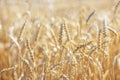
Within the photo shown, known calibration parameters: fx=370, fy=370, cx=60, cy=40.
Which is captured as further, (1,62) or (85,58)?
(1,62)

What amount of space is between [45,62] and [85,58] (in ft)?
0.59

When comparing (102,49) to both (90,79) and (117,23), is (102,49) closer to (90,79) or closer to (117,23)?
(90,79)

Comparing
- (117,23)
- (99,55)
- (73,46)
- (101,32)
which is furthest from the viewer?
(117,23)

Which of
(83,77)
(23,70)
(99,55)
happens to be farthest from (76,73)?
(23,70)

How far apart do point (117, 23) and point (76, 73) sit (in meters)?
0.88

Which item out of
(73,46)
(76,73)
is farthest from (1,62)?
(76,73)

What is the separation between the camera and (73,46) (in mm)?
1733

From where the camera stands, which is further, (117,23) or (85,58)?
(117,23)

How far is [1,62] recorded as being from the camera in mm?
2354

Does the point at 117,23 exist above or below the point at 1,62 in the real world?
above

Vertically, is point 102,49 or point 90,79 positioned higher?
point 102,49

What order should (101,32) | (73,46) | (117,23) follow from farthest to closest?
(117,23) → (73,46) → (101,32)

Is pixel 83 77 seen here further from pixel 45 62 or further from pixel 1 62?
pixel 1 62

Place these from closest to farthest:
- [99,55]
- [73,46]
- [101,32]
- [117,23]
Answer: [101,32] < [99,55] < [73,46] < [117,23]
